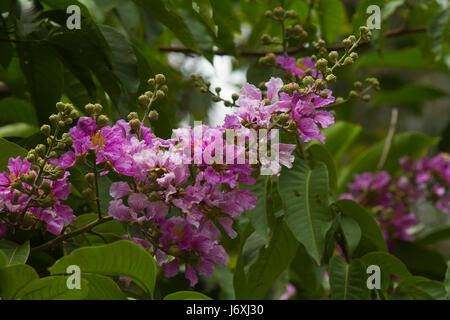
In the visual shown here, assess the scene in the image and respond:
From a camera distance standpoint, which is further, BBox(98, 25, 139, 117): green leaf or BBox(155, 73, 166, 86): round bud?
BBox(98, 25, 139, 117): green leaf

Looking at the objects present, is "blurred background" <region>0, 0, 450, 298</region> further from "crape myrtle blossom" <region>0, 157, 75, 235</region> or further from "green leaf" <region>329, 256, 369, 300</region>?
"green leaf" <region>329, 256, 369, 300</region>

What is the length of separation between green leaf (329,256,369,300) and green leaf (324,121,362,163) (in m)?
0.82

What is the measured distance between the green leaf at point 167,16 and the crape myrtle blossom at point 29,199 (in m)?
0.40

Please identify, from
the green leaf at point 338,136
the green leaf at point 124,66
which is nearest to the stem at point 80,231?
the green leaf at point 124,66

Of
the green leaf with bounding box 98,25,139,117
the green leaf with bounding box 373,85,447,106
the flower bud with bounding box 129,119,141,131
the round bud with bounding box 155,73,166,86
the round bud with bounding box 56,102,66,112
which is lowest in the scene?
the flower bud with bounding box 129,119,141,131

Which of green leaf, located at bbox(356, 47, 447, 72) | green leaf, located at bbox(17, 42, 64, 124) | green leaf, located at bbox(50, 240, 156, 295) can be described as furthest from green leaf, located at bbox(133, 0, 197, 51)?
green leaf, located at bbox(356, 47, 447, 72)

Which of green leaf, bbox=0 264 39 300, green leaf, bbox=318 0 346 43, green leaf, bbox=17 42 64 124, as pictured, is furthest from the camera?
green leaf, bbox=318 0 346 43

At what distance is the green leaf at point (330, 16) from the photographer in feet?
5.07

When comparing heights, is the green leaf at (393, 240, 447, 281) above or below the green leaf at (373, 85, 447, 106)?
below

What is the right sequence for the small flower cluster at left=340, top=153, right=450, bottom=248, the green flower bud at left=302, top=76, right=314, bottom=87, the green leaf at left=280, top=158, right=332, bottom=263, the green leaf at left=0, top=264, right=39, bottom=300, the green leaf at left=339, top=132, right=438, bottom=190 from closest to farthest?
the green leaf at left=0, top=264, right=39, bottom=300 → the green flower bud at left=302, top=76, right=314, bottom=87 → the green leaf at left=280, top=158, right=332, bottom=263 → the small flower cluster at left=340, top=153, right=450, bottom=248 → the green leaf at left=339, top=132, right=438, bottom=190

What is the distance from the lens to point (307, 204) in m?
1.07

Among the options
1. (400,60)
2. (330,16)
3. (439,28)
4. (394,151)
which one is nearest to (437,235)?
(394,151)

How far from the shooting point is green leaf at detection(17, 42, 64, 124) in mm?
1118

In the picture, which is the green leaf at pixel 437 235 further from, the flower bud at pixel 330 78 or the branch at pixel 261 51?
the flower bud at pixel 330 78
